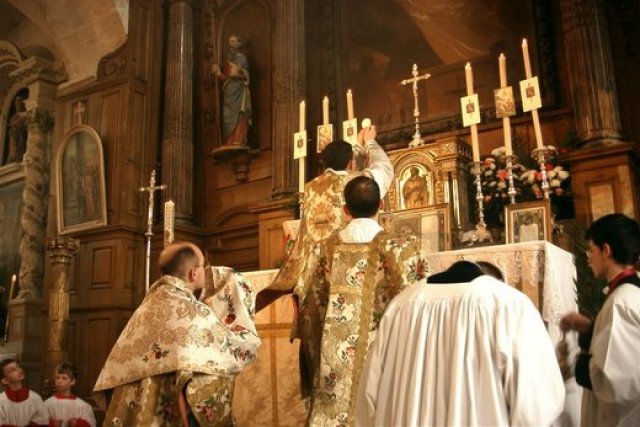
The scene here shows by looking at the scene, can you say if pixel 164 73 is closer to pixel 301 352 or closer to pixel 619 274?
pixel 301 352

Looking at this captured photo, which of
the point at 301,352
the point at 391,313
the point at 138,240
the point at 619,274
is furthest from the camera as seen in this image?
the point at 138,240

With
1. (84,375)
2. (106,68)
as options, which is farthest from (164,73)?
(84,375)

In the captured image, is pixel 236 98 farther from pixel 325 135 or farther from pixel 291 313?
pixel 291 313

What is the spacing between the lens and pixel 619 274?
113 inches

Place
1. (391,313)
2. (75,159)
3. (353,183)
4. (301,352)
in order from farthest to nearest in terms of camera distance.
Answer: (75,159)
(301,352)
(353,183)
(391,313)

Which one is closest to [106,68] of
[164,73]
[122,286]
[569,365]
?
[164,73]

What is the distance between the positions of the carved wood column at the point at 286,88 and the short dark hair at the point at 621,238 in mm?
5061

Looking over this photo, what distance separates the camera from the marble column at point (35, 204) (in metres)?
11.7

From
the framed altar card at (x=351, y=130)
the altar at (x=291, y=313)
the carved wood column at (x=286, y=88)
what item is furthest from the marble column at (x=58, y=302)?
the framed altar card at (x=351, y=130)

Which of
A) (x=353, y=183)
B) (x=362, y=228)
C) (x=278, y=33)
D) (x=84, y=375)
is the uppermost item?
(x=278, y=33)

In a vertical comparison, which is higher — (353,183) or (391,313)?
(353,183)

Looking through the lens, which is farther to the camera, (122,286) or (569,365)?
(122,286)

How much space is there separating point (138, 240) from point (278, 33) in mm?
3301

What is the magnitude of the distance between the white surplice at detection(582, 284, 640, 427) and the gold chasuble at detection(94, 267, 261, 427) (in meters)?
1.52
